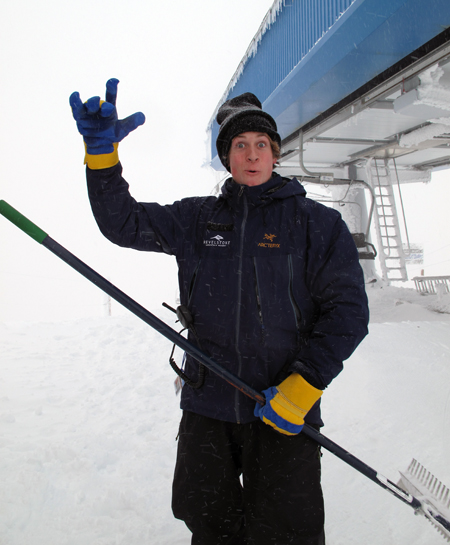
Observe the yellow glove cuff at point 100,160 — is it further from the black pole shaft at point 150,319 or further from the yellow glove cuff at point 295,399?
the yellow glove cuff at point 295,399

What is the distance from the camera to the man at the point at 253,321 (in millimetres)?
1466

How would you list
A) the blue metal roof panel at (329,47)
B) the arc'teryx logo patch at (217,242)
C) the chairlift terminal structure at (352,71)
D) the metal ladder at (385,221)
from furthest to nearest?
the metal ladder at (385,221) → the chairlift terminal structure at (352,71) → the blue metal roof panel at (329,47) → the arc'teryx logo patch at (217,242)

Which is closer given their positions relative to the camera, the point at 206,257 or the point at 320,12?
the point at 206,257

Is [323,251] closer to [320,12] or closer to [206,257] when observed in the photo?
[206,257]

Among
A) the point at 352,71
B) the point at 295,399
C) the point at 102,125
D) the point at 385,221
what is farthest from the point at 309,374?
the point at 385,221

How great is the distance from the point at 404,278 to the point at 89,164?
7.30 metres

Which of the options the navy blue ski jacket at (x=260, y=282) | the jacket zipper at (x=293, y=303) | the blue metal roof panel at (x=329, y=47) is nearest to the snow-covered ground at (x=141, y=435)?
the navy blue ski jacket at (x=260, y=282)

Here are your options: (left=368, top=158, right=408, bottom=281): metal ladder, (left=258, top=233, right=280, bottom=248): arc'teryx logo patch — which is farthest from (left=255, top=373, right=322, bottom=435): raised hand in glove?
(left=368, top=158, right=408, bottom=281): metal ladder

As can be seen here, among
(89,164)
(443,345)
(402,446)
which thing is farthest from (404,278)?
(89,164)

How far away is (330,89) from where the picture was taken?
417 cm

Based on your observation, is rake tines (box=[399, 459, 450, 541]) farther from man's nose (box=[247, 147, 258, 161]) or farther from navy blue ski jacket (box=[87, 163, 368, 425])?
man's nose (box=[247, 147, 258, 161])

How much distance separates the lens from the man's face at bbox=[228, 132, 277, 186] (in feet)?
5.56

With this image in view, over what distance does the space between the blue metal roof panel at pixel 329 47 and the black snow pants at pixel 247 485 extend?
10.6 feet

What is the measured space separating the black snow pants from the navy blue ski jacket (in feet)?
0.35
